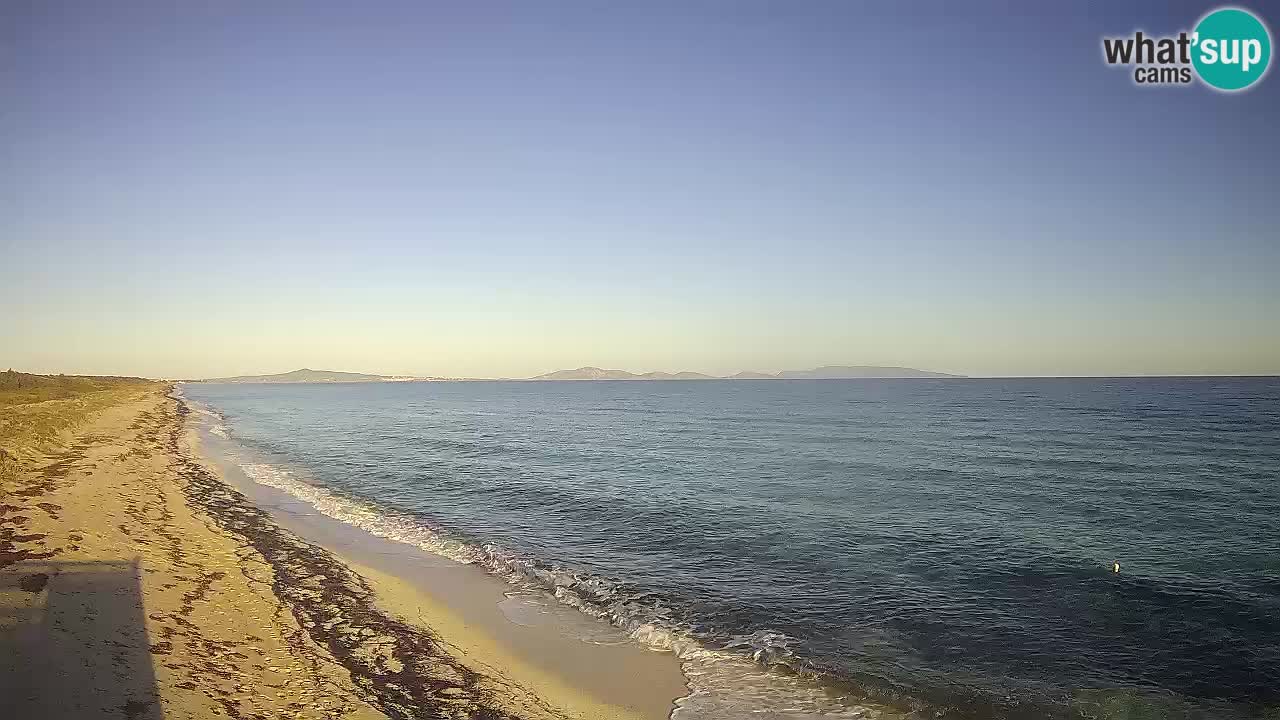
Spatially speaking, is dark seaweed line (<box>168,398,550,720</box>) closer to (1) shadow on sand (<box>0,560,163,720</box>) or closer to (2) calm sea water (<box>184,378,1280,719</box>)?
(1) shadow on sand (<box>0,560,163,720</box>)

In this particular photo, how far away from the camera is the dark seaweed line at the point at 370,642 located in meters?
9.30

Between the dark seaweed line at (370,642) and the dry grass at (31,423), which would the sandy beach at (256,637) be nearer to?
the dark seaweed line at (370,642)

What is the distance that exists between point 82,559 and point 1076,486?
35.1 meters

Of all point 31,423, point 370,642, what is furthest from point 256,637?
point 31,423

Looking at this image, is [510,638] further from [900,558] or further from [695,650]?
[900,558]

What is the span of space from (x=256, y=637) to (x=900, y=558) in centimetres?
1567

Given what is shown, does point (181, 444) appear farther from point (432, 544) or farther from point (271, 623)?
point (271, 623)

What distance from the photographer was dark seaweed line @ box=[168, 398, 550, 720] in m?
9.30

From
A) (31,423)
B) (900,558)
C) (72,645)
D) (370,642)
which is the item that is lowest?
(900,558)

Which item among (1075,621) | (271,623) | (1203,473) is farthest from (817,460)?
(271,623)

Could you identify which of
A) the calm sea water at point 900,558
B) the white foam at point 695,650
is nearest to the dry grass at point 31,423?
the calm sea water at point 900,558

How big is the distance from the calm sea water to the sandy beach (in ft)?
6.59

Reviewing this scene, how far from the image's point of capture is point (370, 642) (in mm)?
11344

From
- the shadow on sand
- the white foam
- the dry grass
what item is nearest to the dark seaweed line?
the shadow on sand
